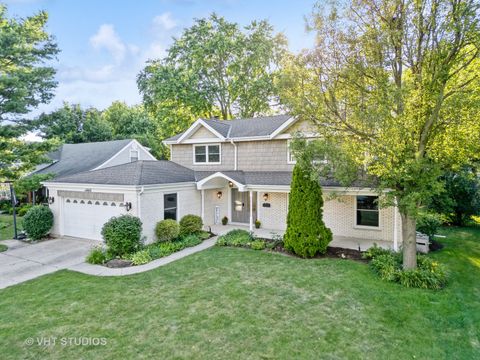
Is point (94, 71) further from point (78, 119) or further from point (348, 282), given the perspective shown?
point (348, 282)

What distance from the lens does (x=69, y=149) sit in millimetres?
25406

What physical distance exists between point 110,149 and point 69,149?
5.82 meters

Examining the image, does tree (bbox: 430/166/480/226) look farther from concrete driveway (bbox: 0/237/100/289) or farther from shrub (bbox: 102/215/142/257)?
concrete driveway (bbox: 0/237/100/289)

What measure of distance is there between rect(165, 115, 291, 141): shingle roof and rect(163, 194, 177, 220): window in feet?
17.2

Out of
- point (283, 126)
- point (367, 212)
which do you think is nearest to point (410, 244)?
point (367, 212)

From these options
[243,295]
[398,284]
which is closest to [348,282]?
[398,284]

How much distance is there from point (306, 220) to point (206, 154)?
9.07 meters

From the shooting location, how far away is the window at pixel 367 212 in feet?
44.8

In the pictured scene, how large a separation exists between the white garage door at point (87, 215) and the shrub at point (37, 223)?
32.0 inches

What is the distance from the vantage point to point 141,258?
11.3m

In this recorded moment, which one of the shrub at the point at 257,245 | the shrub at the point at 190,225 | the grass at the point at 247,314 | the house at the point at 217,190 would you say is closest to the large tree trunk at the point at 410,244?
the grass at the point at 247,314

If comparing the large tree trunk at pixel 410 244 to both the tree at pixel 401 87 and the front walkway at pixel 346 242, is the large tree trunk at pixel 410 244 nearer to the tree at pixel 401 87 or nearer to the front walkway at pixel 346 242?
the tree at pixel 401 87

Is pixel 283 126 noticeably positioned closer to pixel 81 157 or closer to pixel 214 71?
pixel 81 157

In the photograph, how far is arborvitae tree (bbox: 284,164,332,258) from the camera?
11266 mm
